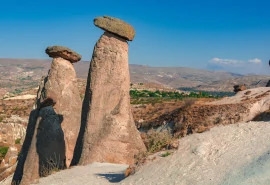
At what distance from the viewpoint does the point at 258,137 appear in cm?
943

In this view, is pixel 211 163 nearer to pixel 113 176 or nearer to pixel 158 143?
pixel 158 143

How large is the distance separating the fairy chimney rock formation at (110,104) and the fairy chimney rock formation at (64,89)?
183cm

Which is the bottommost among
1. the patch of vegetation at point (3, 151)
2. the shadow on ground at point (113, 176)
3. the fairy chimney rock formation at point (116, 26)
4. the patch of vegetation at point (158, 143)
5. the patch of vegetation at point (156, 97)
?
the patch of vegetation at point (3, 151)

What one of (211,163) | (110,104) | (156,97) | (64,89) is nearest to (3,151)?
(64,89)

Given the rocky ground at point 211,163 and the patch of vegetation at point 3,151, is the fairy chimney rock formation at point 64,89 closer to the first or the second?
the rocky ground at point 211,163

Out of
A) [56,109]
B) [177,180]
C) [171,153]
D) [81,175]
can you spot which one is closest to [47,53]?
[56,109]

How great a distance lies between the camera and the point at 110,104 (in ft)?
44.4

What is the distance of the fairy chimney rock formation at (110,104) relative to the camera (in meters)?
12.9

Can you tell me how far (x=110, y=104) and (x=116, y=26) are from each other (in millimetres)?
2388

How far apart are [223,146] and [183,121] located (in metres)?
12.4

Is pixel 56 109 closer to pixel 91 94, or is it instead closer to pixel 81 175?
pixel 91 94

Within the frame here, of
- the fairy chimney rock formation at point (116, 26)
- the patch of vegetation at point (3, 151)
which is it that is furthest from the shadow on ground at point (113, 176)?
the patch of vegetation at point (3, 151)

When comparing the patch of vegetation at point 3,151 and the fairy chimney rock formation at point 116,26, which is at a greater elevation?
the fairy chimney rock formation at point 116,26

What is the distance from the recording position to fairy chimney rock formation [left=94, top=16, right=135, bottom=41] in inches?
540
